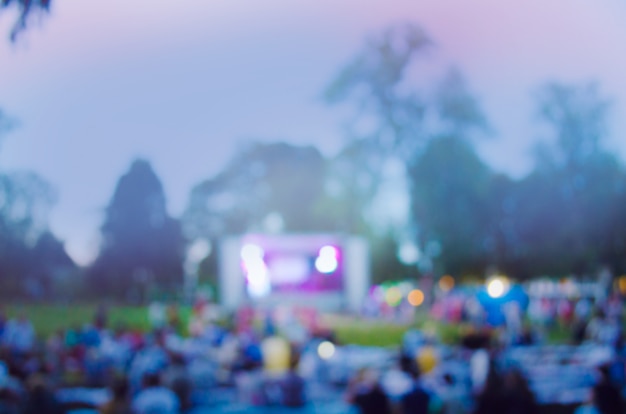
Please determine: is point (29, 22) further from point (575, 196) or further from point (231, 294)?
point (575, 196)

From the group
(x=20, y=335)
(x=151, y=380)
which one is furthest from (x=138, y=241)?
(x=151, y=380)

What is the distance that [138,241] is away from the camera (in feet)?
20.6

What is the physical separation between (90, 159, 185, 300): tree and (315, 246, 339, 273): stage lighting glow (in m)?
1.55

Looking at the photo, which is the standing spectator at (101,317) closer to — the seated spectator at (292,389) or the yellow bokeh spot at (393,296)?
the seated spectator at (292,389)

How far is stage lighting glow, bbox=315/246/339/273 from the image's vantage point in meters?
4.62

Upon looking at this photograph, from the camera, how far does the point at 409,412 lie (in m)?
3.74

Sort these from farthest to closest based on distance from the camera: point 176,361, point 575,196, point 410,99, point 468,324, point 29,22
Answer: point 575,196 → point 468,324 → point 410,99 → point 176,361 → point 29,22

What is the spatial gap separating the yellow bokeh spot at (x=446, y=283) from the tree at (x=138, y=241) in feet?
11.3

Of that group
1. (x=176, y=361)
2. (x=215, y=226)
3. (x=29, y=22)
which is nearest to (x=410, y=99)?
(x=215, y=226)

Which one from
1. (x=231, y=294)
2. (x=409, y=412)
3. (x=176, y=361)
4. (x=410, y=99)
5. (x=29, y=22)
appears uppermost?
(x=410, y=99)

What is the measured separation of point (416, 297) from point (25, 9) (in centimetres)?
600

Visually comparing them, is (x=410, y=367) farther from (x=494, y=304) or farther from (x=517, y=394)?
(x=494, y=304)

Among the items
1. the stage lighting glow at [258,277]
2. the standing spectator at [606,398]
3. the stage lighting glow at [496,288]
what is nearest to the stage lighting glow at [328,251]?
the stage lighting glow at [258,277]

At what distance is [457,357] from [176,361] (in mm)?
2932
